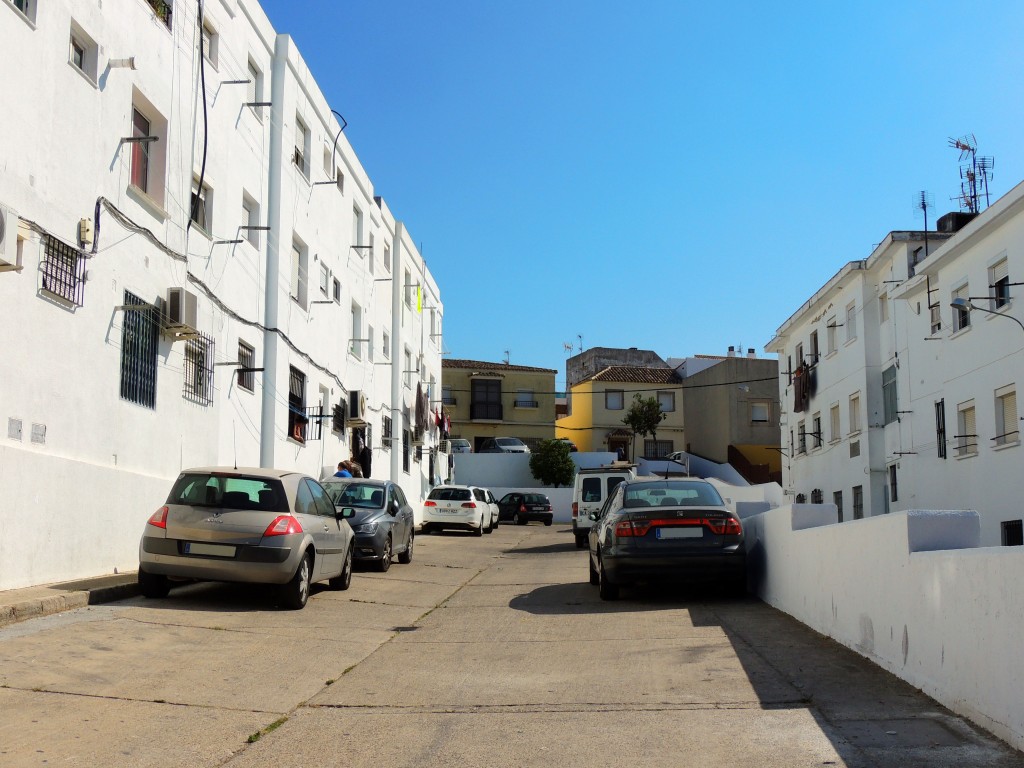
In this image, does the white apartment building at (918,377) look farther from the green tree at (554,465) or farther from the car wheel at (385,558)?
the green tree at (554,465)

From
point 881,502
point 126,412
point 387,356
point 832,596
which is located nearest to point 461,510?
point 387,356

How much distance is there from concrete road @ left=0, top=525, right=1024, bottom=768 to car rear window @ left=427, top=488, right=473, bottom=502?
21.1 metres

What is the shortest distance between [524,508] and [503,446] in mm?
18164

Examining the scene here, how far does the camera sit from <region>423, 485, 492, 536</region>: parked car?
32.2 meters

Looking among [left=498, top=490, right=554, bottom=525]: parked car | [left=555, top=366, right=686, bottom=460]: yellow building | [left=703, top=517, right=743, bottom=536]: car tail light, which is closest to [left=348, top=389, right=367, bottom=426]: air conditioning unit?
[left=498, top=490, right=554, bottom=525]: parked car

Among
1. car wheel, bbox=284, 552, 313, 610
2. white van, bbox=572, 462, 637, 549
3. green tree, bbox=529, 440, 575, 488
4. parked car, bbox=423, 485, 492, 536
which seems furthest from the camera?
green tree, bbox=529, 440, 575, 488

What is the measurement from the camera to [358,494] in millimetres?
16859

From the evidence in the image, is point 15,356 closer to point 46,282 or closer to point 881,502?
point 46,282

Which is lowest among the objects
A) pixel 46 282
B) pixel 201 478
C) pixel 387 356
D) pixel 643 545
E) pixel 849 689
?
pixel 849 689

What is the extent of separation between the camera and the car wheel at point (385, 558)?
52.9 ft

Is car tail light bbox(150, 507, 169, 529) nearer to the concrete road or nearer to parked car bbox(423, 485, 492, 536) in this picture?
the concrete road

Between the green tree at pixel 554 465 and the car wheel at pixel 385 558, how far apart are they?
42.7 meters

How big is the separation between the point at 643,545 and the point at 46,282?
283 inches

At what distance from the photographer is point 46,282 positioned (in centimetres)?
1177
